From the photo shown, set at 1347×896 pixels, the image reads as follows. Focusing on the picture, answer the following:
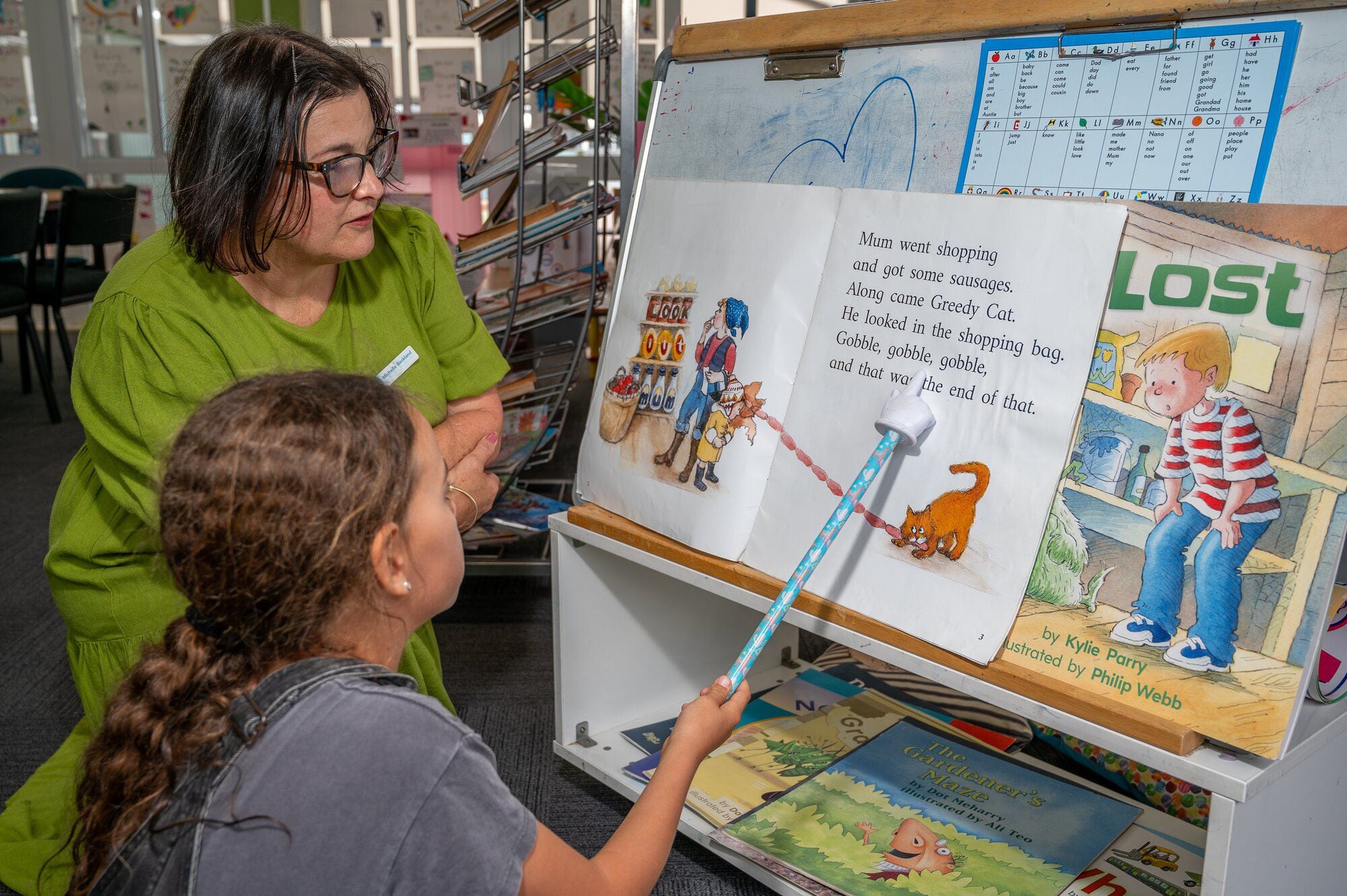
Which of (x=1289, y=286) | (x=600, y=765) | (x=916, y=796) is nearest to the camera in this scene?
(x=1289, y=286)

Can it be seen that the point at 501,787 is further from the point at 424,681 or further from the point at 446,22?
the point at 446,22

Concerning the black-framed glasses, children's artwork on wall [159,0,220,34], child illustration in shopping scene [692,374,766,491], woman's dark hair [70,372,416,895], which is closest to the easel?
child illustration in shopping scene [692,374,766,491]

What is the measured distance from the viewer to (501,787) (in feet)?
2.48

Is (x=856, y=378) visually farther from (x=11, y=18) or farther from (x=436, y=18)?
(x=11, y=18)

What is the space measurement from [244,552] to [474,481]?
0.70m

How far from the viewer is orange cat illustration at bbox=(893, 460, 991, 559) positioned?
1.05 m

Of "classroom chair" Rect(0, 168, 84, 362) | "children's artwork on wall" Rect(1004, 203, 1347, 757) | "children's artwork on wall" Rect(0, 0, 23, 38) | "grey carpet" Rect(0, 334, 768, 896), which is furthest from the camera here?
"children's artwork on wall" Rect(0, 0, 23, 38)

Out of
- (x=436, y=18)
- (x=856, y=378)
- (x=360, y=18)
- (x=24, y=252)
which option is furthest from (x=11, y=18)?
(x=856, y=378)

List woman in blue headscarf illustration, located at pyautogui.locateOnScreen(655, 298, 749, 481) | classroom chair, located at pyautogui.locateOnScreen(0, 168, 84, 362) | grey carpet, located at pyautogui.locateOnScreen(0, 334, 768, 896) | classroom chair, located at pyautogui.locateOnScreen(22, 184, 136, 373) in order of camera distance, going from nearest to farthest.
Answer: woman in blue headscarf illustration, located at pyautogui.locateOnScreen(655, 298, 749, 481) → grey carpet, located at pyautogui.locateOnScreen(0, 334, 768, 896) → classroom chair, located at pyautogui.locateOnScreen(22, 184, 136, 373) → classroom chair, located at pyautogui.locateOnScreen(0, 168, 84, 362)

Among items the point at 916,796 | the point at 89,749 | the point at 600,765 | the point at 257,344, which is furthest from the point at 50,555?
the point at 916,796

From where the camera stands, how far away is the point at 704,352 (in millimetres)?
1331

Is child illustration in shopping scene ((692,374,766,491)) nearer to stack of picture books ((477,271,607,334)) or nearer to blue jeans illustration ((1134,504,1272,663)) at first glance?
blue jeans illustration ((1134,504,1272,663))

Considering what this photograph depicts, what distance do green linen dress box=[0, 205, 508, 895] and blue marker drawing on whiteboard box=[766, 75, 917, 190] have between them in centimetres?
51

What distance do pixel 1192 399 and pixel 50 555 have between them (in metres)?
1.30
